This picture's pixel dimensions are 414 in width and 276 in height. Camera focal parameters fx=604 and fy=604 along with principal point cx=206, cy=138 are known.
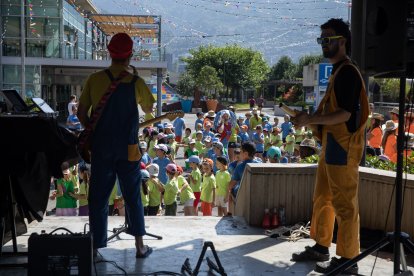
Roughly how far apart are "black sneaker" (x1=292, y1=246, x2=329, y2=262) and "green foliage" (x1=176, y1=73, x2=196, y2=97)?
72843 millimetres

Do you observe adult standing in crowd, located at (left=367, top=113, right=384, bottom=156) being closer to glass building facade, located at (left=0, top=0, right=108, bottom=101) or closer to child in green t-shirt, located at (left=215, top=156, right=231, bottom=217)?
child in green t-shirt, located at (left=215, top=156, right=231, bottom=217)

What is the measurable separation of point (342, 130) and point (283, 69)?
342 ft

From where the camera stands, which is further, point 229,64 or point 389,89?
point 229,64

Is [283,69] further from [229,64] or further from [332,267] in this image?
[332,267]

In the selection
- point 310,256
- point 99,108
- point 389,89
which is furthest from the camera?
point 389,89

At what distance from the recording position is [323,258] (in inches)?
194

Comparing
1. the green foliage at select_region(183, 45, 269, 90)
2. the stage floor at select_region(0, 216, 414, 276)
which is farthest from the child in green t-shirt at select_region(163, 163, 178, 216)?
the green foliage at select_region(183, 45, 269, 90)

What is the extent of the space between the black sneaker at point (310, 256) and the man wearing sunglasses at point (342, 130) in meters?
0.22

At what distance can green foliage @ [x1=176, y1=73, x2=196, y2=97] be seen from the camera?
78.4 metres

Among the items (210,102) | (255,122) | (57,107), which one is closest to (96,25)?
(57,107)

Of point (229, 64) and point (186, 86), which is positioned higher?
point (229, 64)

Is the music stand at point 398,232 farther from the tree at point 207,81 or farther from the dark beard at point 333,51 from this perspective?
the tree at point 207,81

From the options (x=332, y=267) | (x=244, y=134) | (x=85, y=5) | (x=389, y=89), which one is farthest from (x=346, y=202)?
(x=389, y=89)

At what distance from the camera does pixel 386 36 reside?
4.05m
